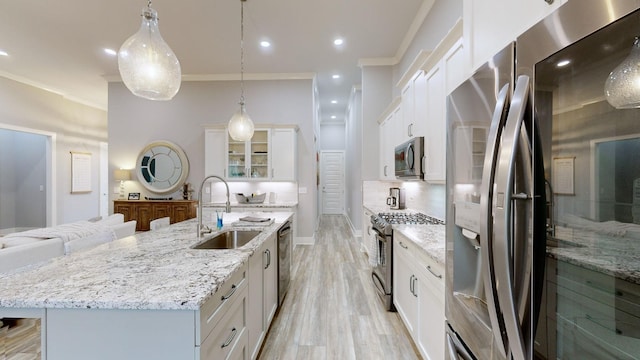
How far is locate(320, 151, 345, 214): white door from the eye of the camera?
32.5 ft

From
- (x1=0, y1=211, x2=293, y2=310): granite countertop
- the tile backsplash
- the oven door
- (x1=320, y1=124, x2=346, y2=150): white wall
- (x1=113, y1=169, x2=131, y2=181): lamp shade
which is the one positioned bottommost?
the oven door

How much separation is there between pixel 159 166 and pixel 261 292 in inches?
193

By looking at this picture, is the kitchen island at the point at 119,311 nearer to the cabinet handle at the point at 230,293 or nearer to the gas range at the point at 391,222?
the cabinet handle at the point at 230,293

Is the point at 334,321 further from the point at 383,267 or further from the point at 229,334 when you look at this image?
the point at 229,334

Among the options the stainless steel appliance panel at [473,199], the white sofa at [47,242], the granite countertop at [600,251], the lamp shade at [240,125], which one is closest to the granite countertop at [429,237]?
the stainless steel appliance panel at [473,199]

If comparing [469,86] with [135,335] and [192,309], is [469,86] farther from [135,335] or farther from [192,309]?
[135,335]

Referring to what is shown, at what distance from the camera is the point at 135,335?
1062mm

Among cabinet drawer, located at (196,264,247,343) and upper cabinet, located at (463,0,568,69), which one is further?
cabinet drawer, located at (196,264,247,343)

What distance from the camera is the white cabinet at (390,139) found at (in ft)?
12.1

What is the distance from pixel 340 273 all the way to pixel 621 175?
3748 millimetres

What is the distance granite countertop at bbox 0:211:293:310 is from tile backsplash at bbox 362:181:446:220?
7.49 feet

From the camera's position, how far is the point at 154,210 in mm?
5449

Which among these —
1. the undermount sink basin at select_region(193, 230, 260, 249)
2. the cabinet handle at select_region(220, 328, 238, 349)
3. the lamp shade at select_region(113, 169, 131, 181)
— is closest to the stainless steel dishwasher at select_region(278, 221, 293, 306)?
the undermount sink basin at select_region(193, 230, 260, 249)

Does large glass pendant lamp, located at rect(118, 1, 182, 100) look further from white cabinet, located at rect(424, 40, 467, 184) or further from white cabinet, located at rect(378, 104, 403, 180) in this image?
white cabinet, located at rect(378, 104, 403, 180)
